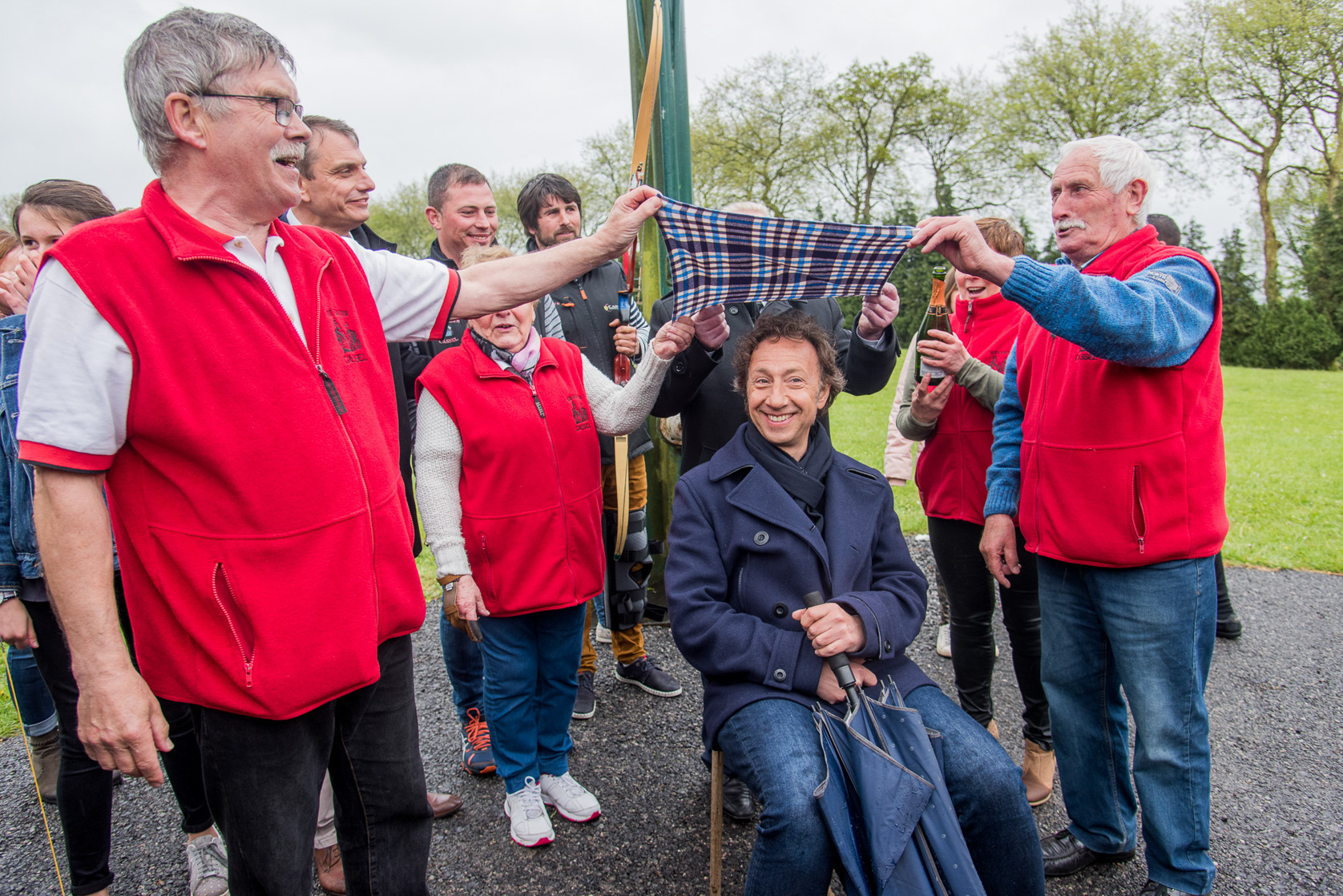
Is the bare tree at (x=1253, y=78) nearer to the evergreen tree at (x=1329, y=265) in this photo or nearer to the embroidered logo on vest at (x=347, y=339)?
the evergreen tree at (x=1329, y=265)

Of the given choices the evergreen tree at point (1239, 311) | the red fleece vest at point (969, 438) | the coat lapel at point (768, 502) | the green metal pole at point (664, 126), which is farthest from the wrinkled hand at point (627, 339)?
the evergreen tree at point (1239, 311)

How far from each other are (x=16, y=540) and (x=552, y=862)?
212 centimetres

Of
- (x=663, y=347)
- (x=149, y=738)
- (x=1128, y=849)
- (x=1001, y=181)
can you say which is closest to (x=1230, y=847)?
(x=1128, y=849)

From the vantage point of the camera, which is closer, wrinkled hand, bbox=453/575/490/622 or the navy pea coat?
the navy pea coat

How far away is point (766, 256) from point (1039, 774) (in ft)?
7.87

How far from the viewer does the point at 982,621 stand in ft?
11.0

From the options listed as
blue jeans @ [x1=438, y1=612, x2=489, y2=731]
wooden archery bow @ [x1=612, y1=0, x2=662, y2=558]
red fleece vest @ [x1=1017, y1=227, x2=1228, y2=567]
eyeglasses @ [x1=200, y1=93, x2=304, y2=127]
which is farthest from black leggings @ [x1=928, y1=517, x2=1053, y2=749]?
eyeglasses @ [x1=200, y1=93, x2=304, y2=127]

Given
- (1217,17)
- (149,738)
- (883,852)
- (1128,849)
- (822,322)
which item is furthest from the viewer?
(1217,17)

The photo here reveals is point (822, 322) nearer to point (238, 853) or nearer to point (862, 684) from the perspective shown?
point (862, 684)

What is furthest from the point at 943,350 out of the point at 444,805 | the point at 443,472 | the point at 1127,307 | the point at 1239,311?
the point at 1239,311

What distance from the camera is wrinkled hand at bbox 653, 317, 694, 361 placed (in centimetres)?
290

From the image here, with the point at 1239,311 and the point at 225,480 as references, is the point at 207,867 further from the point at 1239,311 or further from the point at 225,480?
the point at 1239,311

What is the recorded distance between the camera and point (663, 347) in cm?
294

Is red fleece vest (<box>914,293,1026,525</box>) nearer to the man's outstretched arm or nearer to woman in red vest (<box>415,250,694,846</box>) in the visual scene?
woman in red vest (<box>415,250,694,846</box>)
